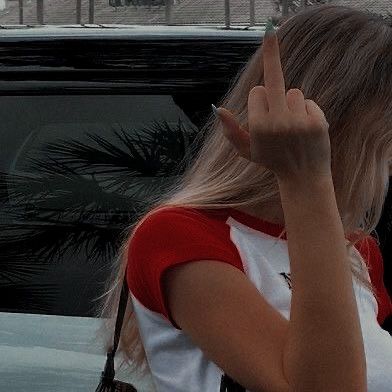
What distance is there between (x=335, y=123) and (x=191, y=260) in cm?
28

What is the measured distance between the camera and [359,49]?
1438mm

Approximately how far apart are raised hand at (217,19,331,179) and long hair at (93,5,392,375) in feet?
0.60

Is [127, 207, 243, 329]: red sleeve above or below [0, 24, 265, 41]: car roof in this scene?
below

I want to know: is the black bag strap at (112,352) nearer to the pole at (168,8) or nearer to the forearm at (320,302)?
the forearm at (320,302)

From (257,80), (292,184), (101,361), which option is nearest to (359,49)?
(257,80)

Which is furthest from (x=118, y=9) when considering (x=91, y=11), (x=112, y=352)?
(x=112, y=352)

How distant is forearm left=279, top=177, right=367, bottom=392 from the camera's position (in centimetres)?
119

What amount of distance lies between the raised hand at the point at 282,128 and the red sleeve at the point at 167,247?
0.14m

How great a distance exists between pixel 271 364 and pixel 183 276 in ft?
0.49

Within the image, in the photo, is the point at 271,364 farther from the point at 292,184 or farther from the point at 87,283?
the point at 87,283

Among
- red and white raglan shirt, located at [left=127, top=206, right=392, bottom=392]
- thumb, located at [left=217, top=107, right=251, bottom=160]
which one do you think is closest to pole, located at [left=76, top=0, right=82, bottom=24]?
red and white raglan shirt, located at [left=127, top=206, right=392, bottom=392]

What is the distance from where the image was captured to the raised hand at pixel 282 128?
46.2 inches

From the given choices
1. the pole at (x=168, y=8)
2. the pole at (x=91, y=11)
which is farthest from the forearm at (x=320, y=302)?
the pole at (x=91, y=11)

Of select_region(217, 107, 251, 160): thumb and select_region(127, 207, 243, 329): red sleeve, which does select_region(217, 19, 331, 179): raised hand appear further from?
select_region(127, 207, 243, 329): red sleeve
